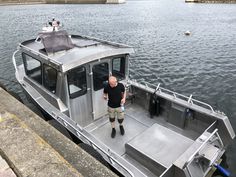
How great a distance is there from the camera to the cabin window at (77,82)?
5.99m

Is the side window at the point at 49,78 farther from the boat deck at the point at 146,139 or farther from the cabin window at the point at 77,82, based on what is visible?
the boat deck at the point at 146,139

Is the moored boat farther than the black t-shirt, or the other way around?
the black t-shirt

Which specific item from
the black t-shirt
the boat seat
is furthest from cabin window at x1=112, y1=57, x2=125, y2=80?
the boat seat

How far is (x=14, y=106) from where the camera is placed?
5.10 metres

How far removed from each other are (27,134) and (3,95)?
256 centimetres

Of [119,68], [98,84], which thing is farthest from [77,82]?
[119,68]

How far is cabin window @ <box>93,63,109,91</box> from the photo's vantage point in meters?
6.50

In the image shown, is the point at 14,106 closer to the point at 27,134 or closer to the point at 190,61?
the point at 27,134

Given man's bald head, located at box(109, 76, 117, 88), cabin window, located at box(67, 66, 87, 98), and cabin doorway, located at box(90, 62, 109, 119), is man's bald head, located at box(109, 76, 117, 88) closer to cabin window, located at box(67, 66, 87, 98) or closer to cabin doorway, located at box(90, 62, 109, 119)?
cabin doorway, located at box(90, 62, 109, 119)

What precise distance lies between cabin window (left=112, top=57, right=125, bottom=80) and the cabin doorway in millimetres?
391

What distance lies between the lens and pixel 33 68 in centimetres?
741

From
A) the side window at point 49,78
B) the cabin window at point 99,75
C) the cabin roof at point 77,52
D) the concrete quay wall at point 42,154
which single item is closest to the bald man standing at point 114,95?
the cabin window at point 99,75

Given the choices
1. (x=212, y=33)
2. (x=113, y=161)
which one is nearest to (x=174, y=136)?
(x=113, y=161)

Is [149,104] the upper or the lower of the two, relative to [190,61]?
upper
